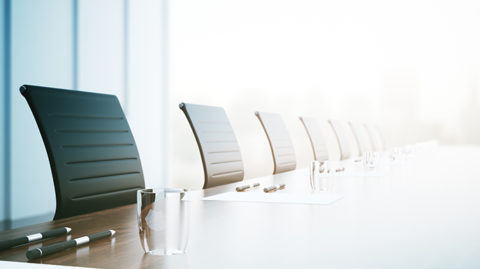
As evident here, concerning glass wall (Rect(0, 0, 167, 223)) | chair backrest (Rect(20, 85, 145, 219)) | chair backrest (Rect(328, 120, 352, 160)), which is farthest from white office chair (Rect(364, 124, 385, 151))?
chair backrest (Rect(20, 85, 145, 219))

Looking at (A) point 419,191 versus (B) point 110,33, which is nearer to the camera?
(A) point 419,191

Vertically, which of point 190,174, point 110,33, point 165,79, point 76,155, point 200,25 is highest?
point 200,25

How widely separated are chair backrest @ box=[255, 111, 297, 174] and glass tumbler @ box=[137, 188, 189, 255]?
8.28 ft

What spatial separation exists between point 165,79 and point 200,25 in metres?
2.42

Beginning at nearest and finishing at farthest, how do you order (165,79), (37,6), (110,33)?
(37,6), (110,33), (165,79)

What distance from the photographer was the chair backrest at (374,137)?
6910mm

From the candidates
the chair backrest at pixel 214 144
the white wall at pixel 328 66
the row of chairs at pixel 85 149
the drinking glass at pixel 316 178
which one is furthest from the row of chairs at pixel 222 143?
the white wall at pixel 328 66

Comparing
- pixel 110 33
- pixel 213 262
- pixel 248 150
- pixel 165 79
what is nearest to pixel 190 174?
pixel 248 150

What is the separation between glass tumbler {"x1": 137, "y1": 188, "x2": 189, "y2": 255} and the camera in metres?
0.80

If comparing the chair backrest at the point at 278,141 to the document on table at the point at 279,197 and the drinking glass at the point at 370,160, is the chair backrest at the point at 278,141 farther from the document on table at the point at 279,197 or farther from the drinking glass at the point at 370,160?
the document on table at the point at 279,197

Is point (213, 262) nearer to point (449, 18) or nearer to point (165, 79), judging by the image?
point (165, 79)

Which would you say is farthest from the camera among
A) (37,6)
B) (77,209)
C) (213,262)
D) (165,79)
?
(165,79)

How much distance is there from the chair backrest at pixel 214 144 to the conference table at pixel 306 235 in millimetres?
1108

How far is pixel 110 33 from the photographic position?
5500 mm
